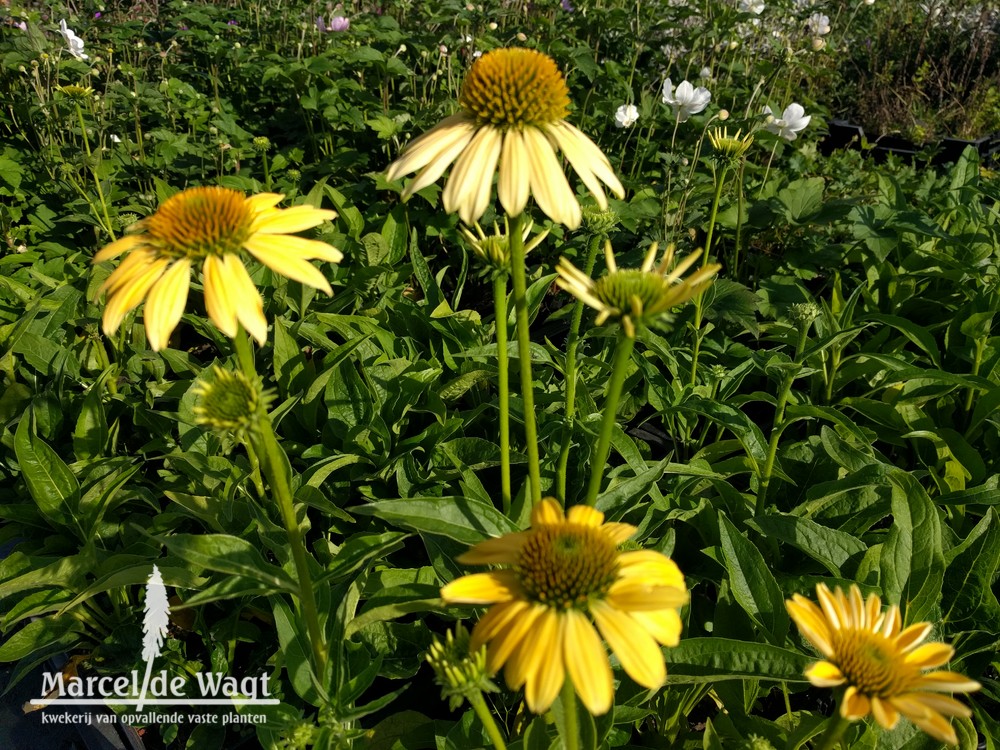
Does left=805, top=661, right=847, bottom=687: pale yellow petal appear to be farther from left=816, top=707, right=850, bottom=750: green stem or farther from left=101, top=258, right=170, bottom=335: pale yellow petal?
left=101, top=258, right=170, bottom=335: pale yellow petal

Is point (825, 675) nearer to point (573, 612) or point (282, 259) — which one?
point (573, 612)

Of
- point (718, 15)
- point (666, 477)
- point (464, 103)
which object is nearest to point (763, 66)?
point (718, 15)

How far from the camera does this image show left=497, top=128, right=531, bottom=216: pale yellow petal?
998 mm

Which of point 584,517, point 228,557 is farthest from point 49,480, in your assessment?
point 584,517

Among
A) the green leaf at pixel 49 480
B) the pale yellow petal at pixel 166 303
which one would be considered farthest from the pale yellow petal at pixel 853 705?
the green leaf at pixel 49 480

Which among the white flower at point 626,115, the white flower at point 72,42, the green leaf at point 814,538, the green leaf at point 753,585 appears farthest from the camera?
the white flower at point 72,42

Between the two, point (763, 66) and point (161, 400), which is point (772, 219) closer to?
point (763, 66)

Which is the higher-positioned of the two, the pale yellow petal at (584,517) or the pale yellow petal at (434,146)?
the pale yellow petal at (434,146)

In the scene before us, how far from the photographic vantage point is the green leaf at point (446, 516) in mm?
1178

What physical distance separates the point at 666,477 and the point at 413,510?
0.96 meters

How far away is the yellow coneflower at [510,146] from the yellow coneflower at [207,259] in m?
0.18

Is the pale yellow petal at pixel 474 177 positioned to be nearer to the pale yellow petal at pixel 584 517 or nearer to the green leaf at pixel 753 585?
the pale yellow petal at pixel 584 517

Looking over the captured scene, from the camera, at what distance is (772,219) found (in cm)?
289

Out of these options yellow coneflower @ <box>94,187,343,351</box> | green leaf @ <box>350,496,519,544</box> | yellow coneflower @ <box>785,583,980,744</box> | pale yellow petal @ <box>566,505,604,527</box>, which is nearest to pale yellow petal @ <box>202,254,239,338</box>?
yellow coneflower @ <box>94,187,343,351</box>
